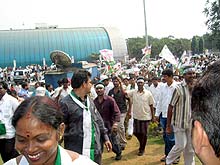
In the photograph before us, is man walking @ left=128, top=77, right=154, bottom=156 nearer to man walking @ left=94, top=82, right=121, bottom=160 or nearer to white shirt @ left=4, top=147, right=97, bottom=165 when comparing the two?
man walking @ left=94, top=82, right=121, bottom=160

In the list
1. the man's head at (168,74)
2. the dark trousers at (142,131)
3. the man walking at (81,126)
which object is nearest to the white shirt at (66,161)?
the man walking at (81,126)

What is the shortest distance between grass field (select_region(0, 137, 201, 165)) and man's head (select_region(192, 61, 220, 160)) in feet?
18.8

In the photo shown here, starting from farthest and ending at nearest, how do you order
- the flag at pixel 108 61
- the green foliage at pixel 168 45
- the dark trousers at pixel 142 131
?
the green foliage at pixel 168 45 → the flag at pixel 108 61 → the dark trousers at pixel 142 131

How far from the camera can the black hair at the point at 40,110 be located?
1906 mm

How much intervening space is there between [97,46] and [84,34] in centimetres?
403

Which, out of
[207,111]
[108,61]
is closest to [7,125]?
[207,111]

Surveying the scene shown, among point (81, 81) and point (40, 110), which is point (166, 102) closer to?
point (81, 81)

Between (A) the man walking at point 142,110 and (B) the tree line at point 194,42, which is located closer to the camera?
(A) the man walking at point 142,110

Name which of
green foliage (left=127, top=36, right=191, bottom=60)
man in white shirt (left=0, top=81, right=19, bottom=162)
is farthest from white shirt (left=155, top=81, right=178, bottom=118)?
green foliage (left=127, top=36, right=191, bottom=60)

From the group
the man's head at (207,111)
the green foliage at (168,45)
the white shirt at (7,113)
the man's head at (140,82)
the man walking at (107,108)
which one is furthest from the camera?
the green foliage at (168,45)

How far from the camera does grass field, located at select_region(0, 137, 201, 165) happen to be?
692cm

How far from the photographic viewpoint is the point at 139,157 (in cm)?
725

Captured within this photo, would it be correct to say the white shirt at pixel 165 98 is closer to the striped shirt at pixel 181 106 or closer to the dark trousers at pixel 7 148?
the striped shirt at pixel 181 106

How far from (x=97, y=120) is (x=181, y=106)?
1545 mm
